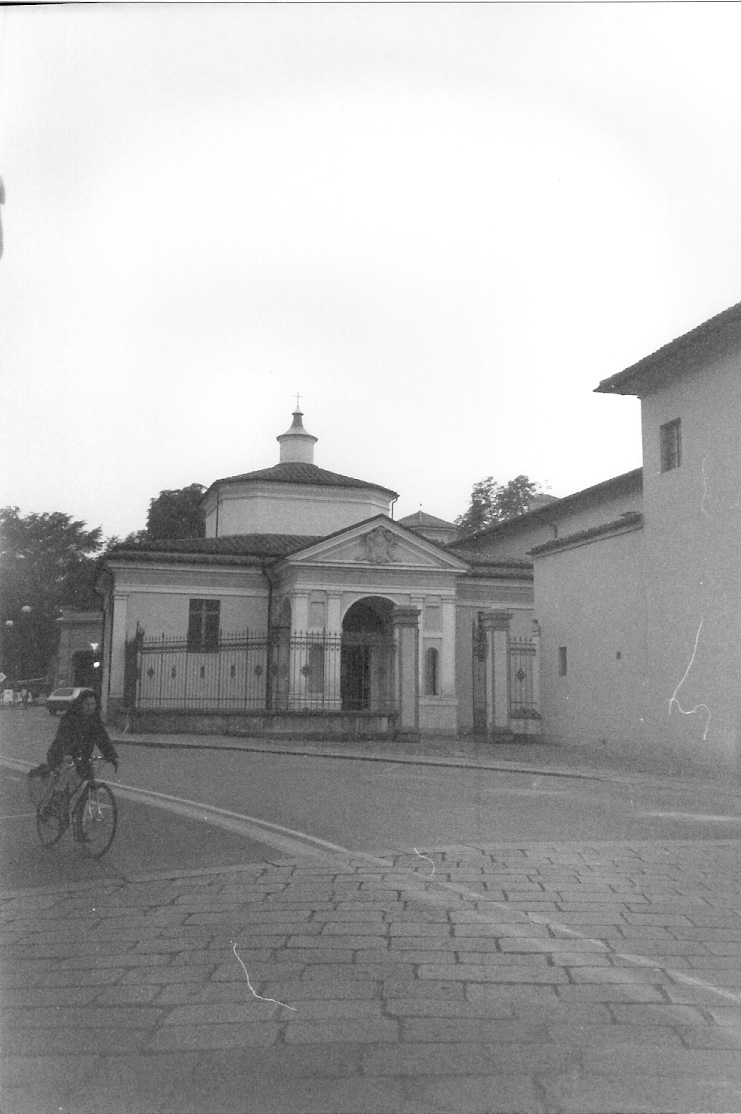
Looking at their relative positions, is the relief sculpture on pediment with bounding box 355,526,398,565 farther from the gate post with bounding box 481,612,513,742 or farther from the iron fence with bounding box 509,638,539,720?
the iron fence with bounding box 509,638,539,720

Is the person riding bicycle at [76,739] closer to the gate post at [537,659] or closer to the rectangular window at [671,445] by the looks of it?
the rectangular window at [671,445]

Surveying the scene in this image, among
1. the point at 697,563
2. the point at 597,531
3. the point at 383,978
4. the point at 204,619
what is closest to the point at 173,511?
the point at 204,619

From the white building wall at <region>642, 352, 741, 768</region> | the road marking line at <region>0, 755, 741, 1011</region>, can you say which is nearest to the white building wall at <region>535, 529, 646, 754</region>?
the white building wall at <region>642, 352, 741, 768</region>

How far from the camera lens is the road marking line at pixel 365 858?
5234 mm

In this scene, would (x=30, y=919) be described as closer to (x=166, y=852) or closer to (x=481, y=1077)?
(x=166, y=852)

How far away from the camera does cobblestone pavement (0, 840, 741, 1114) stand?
375 cm

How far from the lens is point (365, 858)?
27.1ft

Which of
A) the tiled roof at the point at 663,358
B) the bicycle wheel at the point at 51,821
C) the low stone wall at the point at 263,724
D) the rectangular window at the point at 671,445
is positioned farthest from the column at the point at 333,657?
the bicycle wheel at the point at 51,821

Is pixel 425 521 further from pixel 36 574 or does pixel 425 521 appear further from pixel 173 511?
pixel 36 574

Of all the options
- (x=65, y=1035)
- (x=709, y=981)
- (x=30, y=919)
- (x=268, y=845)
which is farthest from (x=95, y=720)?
(x=709, y=981)

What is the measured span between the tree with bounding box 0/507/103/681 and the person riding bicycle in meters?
0.90

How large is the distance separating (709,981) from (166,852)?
190 inches

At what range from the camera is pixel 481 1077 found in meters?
3.83

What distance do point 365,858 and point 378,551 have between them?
23342 millimetres
